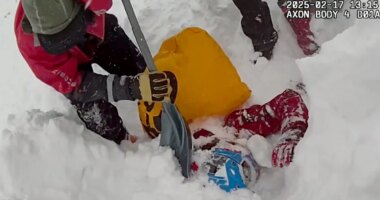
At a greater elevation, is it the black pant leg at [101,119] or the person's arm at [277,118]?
the black pant leg at [101,119]

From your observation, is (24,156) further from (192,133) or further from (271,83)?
(271,83)

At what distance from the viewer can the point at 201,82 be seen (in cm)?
194

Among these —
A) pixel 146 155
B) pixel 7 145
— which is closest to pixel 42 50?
pixel 7 145

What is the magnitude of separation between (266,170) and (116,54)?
0.65m

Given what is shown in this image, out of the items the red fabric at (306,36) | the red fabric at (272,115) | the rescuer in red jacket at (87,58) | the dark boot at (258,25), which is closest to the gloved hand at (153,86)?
the rescuer in red jacket at (87,58)

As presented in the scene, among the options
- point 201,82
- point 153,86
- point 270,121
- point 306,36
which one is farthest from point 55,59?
point 306,36

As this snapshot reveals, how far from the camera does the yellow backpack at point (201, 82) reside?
1.93 metres

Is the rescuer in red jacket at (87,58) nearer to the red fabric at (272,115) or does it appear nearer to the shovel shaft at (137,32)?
the shovel shaft at (137,32)

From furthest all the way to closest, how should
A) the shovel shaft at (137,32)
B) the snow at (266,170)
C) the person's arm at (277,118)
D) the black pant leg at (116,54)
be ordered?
the black pant leg at (116,54)
the person's arm at (277,118)
the shovel shaft at (137,32)
the snow at (266,170)

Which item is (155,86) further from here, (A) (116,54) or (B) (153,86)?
(A) (116,54)

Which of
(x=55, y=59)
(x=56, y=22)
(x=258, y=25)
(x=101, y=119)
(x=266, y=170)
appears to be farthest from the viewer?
(x=258, y=25)

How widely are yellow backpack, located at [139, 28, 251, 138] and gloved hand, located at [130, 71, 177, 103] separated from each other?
0.85ft

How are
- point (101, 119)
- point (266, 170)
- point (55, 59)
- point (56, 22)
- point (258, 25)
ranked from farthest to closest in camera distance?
point (258, 25) → point (101, 119) → point (266, 170) → point (55, 59) → point (56, 22)

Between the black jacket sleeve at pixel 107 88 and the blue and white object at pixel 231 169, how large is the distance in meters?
0.31
